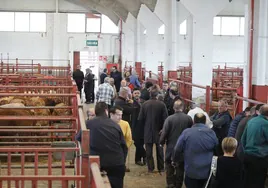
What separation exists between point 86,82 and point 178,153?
55.9 feet

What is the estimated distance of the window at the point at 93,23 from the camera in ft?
126

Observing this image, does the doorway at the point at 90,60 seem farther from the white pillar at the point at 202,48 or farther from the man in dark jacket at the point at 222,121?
the man in dark jacket at the point at 222,121

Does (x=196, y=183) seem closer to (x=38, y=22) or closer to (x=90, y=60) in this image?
(x=90, y=60)

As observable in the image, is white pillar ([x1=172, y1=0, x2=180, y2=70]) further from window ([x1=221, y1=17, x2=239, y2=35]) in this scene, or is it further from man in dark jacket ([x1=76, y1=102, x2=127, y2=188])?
window ([x1=221, y1=17, x2=239, y2=35])

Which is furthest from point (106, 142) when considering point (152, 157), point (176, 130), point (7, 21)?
point (7, 21)

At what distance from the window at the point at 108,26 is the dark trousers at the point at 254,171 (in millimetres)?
31728

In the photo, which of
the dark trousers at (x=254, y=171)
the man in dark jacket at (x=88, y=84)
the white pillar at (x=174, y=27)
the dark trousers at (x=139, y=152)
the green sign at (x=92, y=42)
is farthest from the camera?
the green sign at (x=92, y=42)

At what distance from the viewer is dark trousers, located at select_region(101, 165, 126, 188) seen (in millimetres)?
6850

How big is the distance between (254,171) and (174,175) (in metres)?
1.92

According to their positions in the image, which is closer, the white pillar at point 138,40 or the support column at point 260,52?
the support column at point 260,52

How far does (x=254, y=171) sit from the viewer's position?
25.9 feet

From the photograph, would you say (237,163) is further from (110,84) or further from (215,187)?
(110,84)

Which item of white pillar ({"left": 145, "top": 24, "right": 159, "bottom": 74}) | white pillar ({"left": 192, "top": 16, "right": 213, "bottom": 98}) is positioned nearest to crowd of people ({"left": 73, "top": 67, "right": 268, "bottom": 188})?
white pillar ({"left": 192, "top": 16, "right": 213, "bottom": 98})

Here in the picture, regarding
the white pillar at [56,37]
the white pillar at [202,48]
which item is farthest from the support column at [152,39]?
the white pillar at [56,37]
